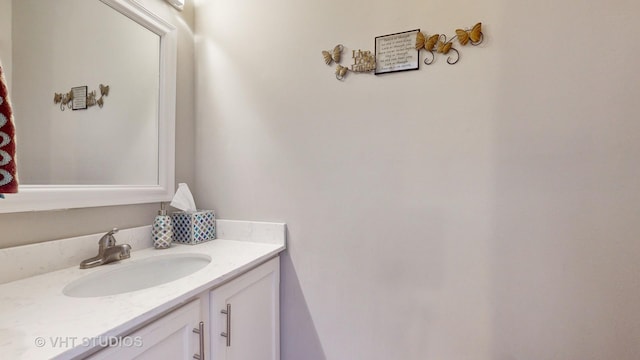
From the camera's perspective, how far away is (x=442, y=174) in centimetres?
108

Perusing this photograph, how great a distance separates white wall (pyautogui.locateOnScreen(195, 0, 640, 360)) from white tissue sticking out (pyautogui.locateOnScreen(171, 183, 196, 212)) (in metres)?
0.14

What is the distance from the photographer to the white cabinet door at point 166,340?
62 centimetres

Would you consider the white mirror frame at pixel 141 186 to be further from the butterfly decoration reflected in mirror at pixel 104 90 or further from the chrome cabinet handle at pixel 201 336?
the chrome cabinet handle at pixel 201 336

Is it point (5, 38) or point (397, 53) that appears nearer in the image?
point (5, 38)

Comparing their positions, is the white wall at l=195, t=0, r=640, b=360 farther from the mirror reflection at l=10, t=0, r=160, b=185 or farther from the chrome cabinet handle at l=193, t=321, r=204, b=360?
the chrome cabinet handle at l=193, t=321, r=204, b=360

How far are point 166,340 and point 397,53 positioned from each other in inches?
48.9

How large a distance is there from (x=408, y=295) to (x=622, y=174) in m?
0.81

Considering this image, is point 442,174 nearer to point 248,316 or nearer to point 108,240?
point 248,316

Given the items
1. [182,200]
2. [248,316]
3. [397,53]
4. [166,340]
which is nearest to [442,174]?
[397,53]

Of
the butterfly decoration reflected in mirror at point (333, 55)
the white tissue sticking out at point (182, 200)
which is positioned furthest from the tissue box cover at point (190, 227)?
the butterfly decoration reflected in mirror at point (333, 55)

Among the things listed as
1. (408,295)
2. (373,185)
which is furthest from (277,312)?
(373,185)

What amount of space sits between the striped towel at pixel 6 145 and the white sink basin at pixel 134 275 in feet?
1.26

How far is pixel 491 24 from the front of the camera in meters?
1.01

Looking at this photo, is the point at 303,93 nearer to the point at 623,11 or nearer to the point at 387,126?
the point at 387,126
